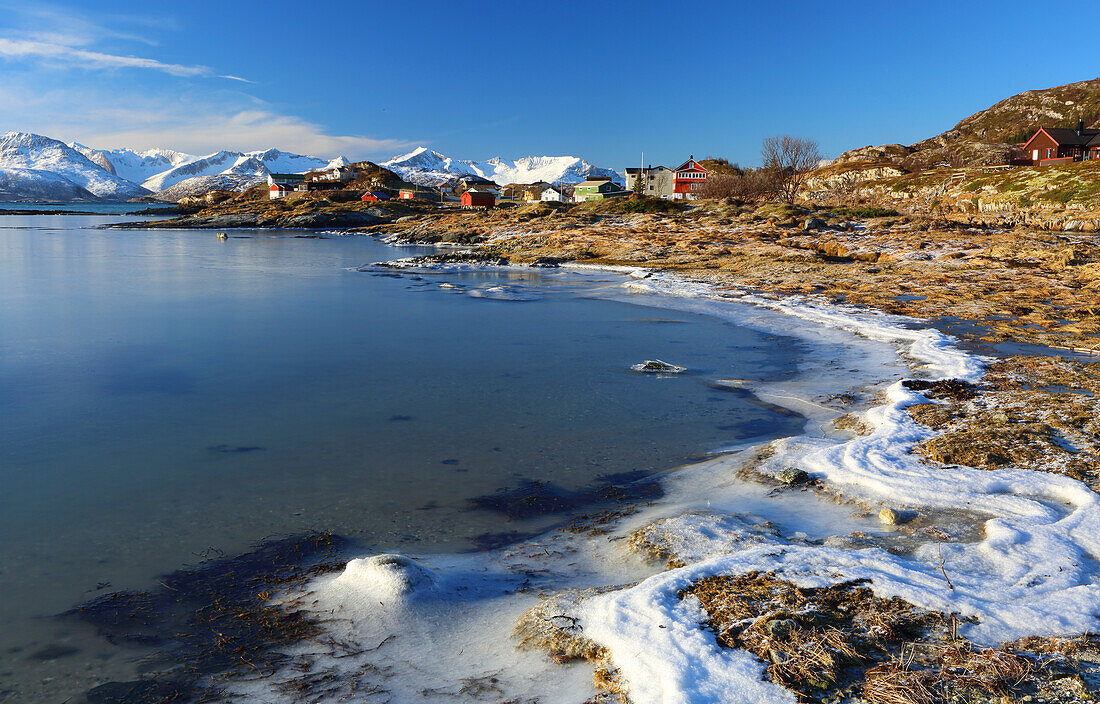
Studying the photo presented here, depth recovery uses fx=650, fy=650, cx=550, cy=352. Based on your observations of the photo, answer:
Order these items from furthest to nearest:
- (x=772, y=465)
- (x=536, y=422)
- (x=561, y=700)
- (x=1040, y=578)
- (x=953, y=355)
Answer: (x=953, y=355)
(x=536, y=422)
(x=772, y=465)
(x=1040, y=578)
(x=561, y=700)

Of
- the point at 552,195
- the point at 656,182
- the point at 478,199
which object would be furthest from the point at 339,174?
the point at 656,182

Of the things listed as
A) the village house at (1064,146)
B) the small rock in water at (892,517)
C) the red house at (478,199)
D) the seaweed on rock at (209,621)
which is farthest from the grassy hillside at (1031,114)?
the seaweed on rock at (209,621)

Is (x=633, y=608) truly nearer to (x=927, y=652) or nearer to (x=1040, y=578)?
(x=927, y=652)

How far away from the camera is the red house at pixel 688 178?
80312mm

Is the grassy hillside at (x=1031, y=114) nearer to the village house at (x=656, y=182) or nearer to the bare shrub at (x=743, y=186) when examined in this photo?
the village house at (x=656, y=182)

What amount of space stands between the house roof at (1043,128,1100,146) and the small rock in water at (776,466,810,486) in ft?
281

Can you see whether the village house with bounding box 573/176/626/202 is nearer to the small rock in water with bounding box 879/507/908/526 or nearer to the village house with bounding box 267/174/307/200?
the village house with bounding box 267/174/307/200

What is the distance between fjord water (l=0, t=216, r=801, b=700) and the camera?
529 cm

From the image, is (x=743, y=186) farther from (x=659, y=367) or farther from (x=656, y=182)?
(x=659, y=367)

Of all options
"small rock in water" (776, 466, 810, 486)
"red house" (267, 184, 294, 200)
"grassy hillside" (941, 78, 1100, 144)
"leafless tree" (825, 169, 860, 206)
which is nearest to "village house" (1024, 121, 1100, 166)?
→ "leafless tree" (825, 169, 860, 206)

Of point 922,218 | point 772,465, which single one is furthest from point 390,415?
point 922,218

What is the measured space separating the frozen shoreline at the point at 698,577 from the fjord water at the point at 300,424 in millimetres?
789

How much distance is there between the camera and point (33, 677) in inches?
148

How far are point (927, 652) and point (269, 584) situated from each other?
4191 millimetres
